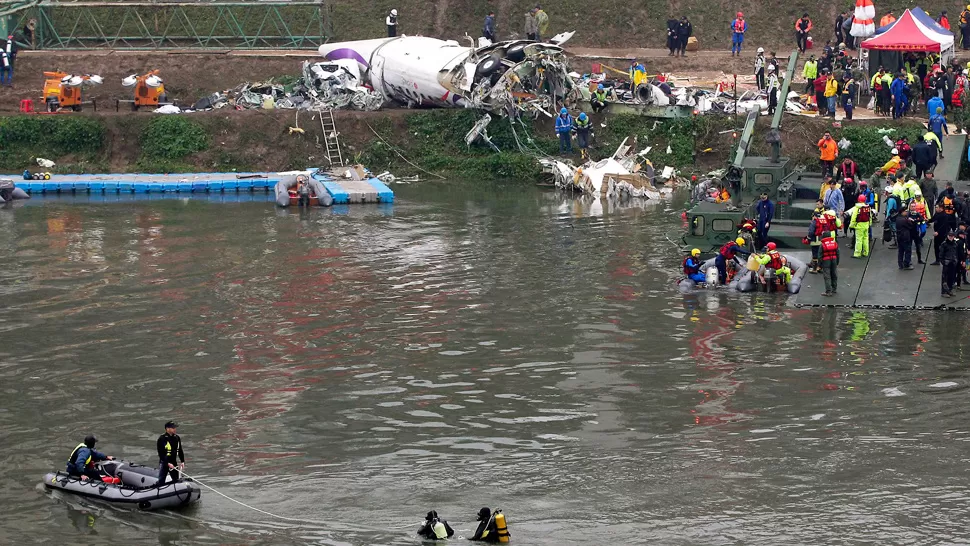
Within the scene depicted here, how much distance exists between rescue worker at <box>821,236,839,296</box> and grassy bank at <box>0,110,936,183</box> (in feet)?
59.5

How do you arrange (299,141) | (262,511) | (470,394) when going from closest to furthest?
(262,511) < (470,394) < (299,141)

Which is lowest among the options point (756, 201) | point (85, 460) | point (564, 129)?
point (85, 460)

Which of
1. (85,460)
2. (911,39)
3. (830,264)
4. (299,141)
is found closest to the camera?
(85,460)

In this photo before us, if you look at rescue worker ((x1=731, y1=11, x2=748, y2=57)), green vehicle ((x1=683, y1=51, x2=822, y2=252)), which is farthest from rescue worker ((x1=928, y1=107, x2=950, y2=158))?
rescue worker ((x1=731, y1=11, x2=748, y2=57))

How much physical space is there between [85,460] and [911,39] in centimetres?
3407

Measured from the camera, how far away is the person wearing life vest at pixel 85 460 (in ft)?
69.6

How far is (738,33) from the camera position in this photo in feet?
182

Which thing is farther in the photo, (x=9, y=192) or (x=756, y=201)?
(x=9, y=192)

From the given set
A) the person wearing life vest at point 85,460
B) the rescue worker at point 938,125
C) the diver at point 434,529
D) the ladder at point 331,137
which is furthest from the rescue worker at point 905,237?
the ladder at point 331,137

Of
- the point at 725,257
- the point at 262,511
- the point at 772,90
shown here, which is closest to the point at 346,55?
the point at 772,90

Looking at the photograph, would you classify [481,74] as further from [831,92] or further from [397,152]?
[831,92]

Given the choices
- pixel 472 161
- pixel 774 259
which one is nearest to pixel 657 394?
pixel 774 259

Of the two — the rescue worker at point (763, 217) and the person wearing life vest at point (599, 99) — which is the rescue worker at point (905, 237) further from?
the person wearing life vest at point (599, 99)

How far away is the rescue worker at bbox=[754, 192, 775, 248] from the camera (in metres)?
34.2
